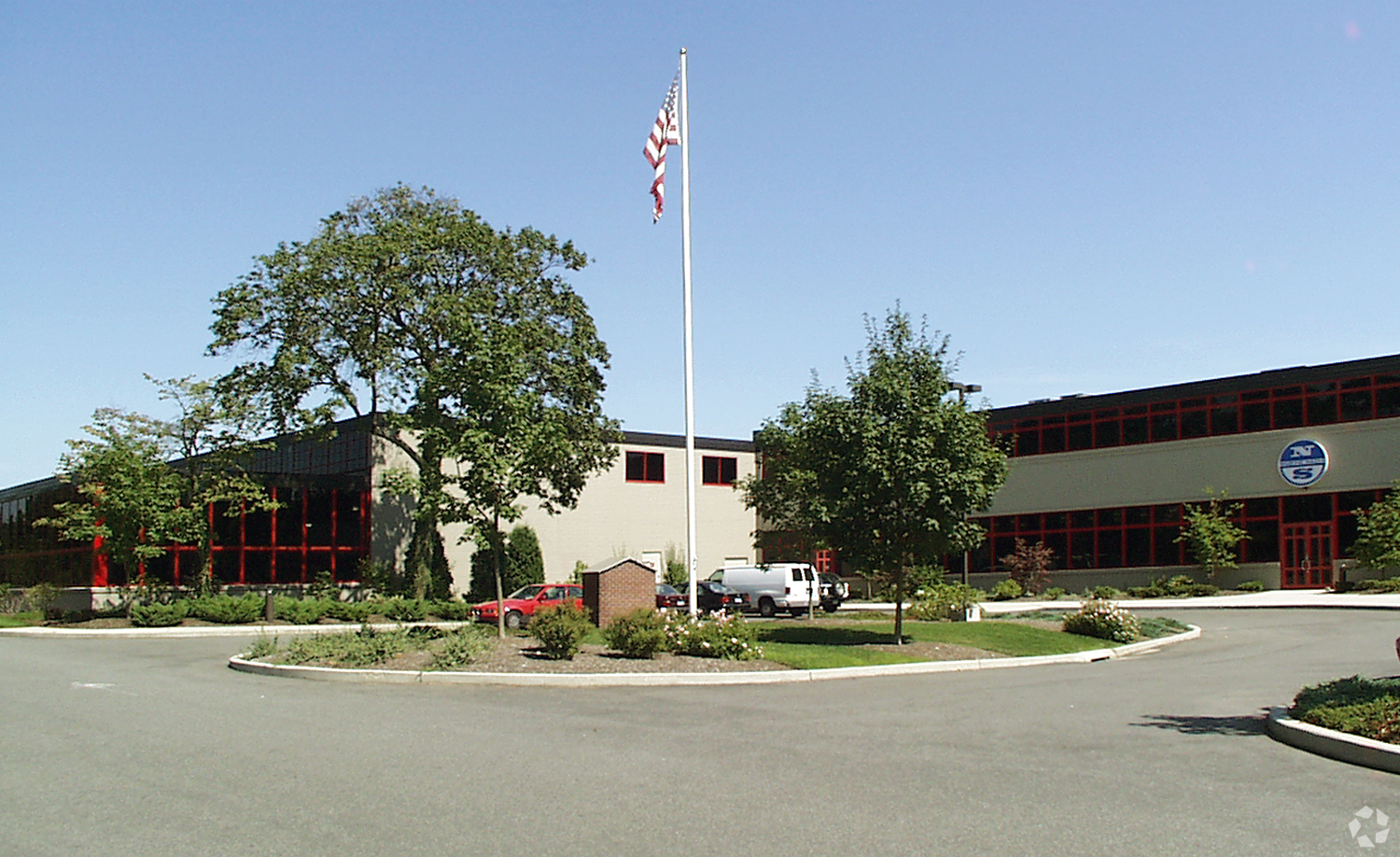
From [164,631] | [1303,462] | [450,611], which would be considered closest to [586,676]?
[164,631]

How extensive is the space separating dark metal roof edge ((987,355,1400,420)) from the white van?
8201 millimetres

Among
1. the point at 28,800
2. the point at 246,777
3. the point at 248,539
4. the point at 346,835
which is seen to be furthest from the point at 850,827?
the point at 248,539

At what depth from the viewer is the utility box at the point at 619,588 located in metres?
27.4

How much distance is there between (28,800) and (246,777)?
153cm

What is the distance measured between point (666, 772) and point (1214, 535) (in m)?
37.7

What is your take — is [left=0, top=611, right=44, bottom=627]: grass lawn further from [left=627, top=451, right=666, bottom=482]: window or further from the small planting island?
[left=627, top=451, right=666, bottom=482]: window

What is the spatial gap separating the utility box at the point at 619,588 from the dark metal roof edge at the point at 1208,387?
624 inches

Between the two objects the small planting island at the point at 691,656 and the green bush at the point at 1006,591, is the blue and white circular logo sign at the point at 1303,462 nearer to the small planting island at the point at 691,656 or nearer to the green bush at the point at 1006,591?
A: the green bush at the point at 1006,591

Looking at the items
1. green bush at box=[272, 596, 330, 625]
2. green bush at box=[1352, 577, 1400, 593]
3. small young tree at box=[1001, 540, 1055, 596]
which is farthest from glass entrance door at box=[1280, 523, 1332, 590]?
green bush at box=[272, 596, 330, 625]

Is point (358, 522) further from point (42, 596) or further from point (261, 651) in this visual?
point (261, 651)

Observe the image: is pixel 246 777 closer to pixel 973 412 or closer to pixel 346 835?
pixel 346 835

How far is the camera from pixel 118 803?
8.49m

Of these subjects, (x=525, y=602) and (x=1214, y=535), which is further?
(x=1214, y=535)

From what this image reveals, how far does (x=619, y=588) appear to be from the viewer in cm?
2762
